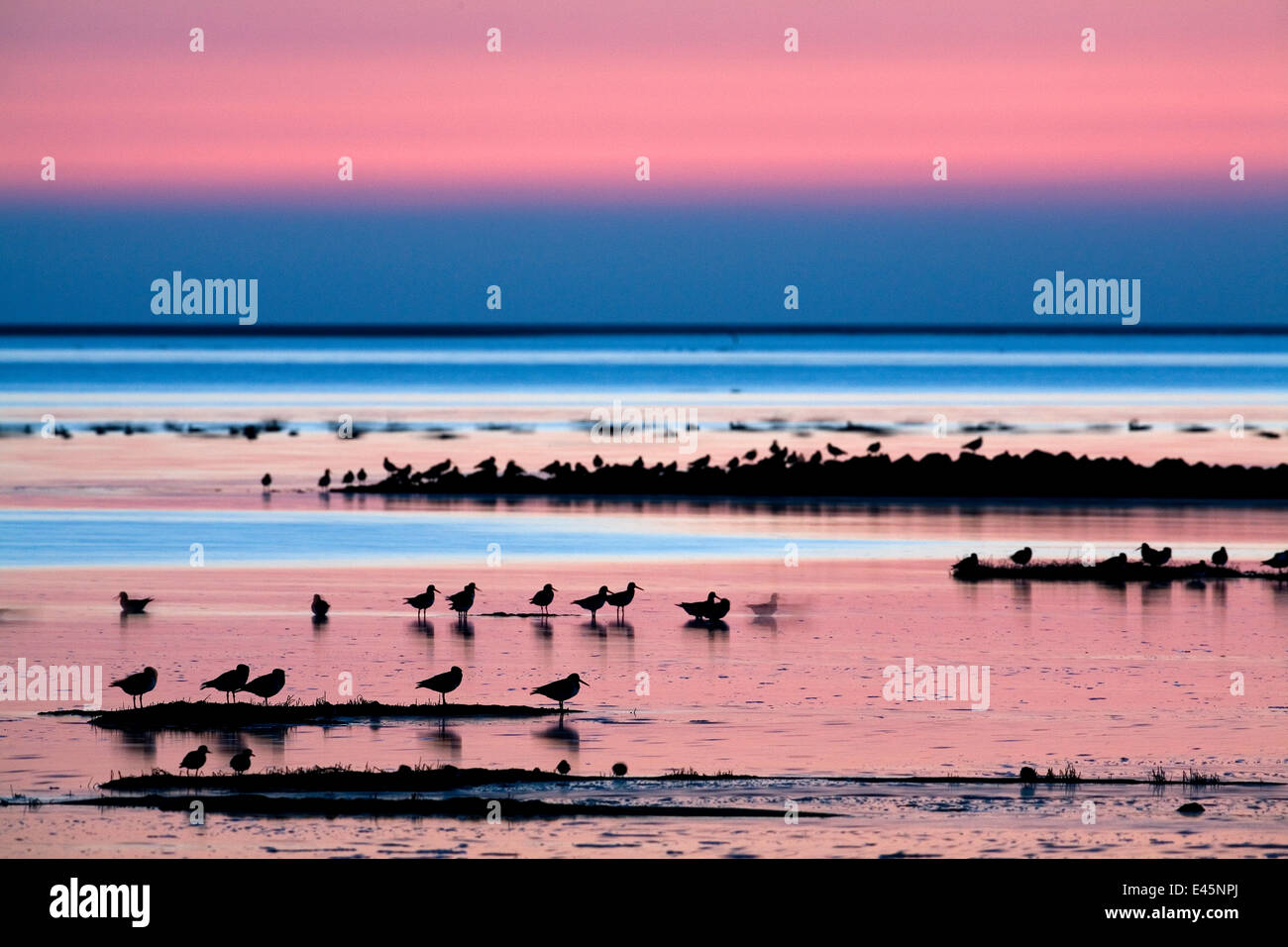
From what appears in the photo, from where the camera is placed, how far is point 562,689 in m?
16.8

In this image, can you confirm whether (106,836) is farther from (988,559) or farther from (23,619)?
(988,559)

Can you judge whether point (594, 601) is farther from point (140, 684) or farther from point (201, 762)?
point (201, 762)

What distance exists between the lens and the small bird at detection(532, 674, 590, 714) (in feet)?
55.0

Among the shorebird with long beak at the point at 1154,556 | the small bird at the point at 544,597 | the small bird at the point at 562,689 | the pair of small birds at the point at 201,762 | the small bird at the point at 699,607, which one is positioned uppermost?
the shorebird with long beak at the point at 1154,556

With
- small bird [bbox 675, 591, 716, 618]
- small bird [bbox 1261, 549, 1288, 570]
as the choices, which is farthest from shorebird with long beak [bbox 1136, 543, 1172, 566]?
small bird [bbox 675, 591, 716, 618]

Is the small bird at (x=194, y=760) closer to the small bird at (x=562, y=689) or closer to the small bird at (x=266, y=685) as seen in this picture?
the small bird at (x=266, y=685)

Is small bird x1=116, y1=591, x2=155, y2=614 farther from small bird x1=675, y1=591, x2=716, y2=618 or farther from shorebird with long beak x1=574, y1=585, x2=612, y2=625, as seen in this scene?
small bird x1=675, y1=591, x2=716, y2=618

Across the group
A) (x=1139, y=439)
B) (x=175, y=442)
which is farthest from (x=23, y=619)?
(x=1139, y=439)

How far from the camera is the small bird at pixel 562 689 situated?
16.8 meters

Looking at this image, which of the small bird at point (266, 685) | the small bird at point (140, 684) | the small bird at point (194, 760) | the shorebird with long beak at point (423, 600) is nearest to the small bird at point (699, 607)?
the shorebird with long beak at point (423, 600)

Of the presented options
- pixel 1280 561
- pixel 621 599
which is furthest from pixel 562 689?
pixel 1280 561

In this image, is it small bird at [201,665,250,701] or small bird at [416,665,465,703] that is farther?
small bird at [416,665,465,703]
